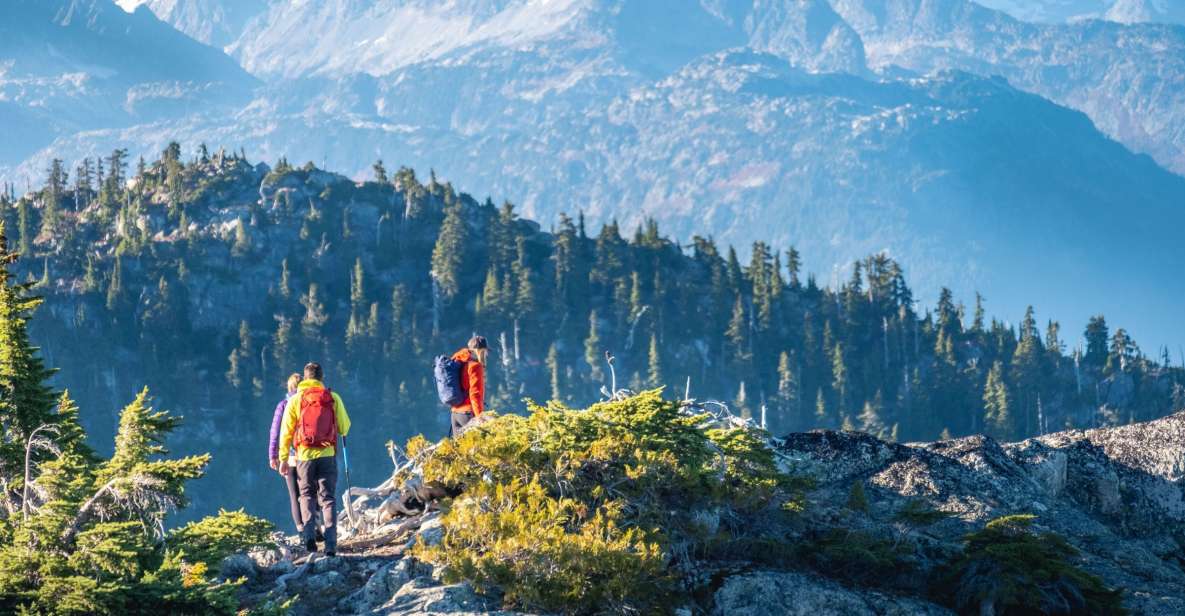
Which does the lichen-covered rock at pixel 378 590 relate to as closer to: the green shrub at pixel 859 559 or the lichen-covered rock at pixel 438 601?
the lichen-covered rock at pixel 438 601

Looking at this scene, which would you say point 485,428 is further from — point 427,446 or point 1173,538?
point 1173,538

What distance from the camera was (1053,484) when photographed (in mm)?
24156

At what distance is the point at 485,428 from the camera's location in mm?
20031

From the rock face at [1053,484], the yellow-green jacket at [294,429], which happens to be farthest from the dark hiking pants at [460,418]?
the rock face at [1053,484]

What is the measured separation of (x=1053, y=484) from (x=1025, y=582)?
22.1ft

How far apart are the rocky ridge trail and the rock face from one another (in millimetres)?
23

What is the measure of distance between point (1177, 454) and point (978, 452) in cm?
376

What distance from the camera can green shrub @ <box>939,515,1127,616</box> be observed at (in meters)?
17.8

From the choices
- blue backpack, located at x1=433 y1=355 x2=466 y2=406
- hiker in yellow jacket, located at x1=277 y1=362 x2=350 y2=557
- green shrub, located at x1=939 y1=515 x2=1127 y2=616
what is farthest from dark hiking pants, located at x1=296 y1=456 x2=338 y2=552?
green shrub, located at x1=939 y1=515 x2=1127 y2=616

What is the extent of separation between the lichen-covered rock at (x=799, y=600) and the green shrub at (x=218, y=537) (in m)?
5.67

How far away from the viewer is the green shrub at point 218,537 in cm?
1697

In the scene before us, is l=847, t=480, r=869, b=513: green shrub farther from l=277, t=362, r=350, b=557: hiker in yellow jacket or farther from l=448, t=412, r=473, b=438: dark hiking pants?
l=277, t=362, r=350, b=557: hiker in yellow jacket

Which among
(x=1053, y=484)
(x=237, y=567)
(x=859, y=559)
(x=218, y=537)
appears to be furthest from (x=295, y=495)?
(x=1053, y=484)

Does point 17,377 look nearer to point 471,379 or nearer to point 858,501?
point 471,379
